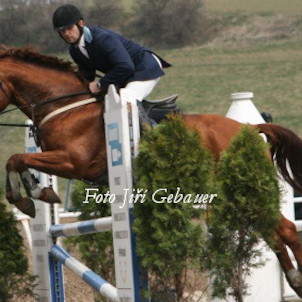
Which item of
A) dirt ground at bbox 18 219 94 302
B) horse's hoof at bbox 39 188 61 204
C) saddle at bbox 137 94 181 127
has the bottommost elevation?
dirt ground at bbox 18 219 94 302

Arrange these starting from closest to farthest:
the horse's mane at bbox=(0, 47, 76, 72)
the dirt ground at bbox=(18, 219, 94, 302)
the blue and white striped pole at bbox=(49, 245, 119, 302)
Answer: the blue and white striped pole at bbox=(49, 245, 119, 302)
the horse's mane at bbox=(0, 47, 76, 72)
the dirt ground at bbox=(18, 219, 94, 302)

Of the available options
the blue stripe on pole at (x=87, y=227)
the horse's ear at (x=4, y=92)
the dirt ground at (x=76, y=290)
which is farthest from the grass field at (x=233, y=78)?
the blue stripe on pole at (x=87, y=227)

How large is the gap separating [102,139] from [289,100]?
2665 centimetres

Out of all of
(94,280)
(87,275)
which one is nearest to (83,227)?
(87,275)

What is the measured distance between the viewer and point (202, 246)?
4230 millimetres

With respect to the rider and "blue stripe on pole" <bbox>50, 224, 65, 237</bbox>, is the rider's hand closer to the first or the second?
the rider

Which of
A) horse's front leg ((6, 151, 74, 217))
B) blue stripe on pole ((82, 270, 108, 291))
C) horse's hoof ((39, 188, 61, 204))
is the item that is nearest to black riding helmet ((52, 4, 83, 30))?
horse's front leg ((6, 151, 74, 217))

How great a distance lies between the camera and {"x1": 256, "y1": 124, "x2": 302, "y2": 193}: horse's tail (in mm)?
6188

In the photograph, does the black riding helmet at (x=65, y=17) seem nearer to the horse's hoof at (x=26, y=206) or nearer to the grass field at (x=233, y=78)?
the horse's hoof at (x=26, y=206)

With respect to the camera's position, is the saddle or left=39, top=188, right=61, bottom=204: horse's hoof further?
left=39, top=188, right=61, bottom=204: horse's hoof

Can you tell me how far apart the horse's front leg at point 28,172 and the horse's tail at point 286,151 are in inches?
53.4

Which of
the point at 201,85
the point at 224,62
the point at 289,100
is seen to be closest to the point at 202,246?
the point at 289,100

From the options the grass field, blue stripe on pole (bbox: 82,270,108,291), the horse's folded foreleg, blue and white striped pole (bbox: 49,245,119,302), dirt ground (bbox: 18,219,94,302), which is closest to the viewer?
blue and white striped pole (bbox: 49,245,119,302)

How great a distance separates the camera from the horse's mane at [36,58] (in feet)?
20.5
